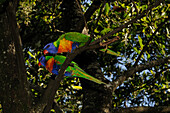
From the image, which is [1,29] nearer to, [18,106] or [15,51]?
[15,51]

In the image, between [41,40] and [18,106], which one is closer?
[18,106]

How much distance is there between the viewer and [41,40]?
177 inches

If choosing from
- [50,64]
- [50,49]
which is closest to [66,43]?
[50,49]

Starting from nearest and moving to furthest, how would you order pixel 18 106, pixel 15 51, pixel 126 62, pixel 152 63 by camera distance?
pixel 18 106, pixel 15 51, pixel 152 63, pixel 126 62

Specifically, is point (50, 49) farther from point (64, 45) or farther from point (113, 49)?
point (113, 49)

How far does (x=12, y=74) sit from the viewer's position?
94.6 inches

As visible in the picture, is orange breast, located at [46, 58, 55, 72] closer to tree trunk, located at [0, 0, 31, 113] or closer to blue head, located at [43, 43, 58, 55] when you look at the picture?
blue head, located at [43, 43, 58, 55]

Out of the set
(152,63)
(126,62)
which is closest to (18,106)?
(152,63)

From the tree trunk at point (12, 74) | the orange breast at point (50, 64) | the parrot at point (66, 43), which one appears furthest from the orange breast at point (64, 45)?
the tree trunk at point (12, 74)

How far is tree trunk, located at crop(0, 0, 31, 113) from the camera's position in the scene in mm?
2326

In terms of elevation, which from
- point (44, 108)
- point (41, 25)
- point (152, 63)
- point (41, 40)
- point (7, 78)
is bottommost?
point (44, 108)

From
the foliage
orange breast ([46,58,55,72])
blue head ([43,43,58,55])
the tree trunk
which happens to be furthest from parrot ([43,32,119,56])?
the foliage

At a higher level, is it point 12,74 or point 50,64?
point 50,64

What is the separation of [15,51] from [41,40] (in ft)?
6.61
